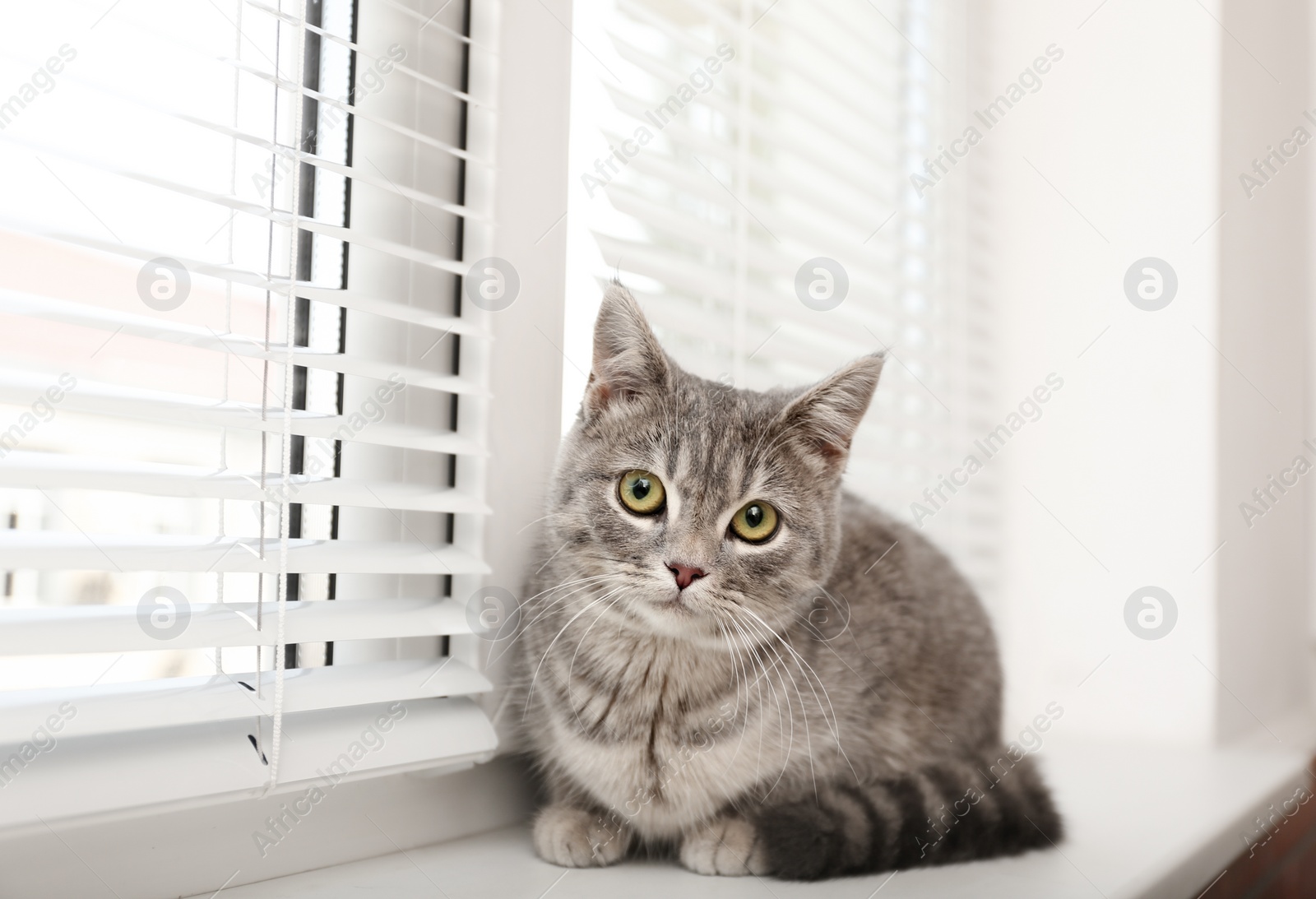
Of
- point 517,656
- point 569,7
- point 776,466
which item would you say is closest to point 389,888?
point 517,656

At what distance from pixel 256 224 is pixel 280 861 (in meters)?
0.71

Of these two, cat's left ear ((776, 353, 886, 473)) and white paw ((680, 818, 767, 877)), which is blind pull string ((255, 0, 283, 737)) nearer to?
white paw ((680, 818, 767, 877))

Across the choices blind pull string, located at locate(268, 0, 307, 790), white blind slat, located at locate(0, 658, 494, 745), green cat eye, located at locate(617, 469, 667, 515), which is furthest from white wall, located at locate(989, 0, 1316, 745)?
blind pull string, located at locate(268, 0, 307, 790)

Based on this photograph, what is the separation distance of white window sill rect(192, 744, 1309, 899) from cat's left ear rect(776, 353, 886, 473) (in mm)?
539

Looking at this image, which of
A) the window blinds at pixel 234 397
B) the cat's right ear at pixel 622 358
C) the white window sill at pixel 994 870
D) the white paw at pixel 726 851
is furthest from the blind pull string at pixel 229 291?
the white paw at pixel 726 851

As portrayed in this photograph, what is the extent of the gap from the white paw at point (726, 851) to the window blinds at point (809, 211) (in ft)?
2.43

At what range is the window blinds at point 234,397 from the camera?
0.82m

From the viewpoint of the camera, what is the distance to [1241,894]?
1.65 meters

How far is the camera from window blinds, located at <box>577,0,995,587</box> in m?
1.44

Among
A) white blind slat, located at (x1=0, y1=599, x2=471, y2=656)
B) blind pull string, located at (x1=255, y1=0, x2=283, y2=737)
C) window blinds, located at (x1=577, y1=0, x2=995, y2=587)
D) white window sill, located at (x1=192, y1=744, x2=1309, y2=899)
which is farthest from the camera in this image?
window blinds, located at (x1=577, y1=0, x2=995, y2=587)

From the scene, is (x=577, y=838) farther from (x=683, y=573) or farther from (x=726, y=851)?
(x=683, y=573)

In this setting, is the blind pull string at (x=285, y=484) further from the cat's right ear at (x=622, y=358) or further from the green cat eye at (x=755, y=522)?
the green cat eye at (x=755, y=522)

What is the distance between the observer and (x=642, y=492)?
1168 millimetres

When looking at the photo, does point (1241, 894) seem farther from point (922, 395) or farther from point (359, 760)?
point (359, 760)
